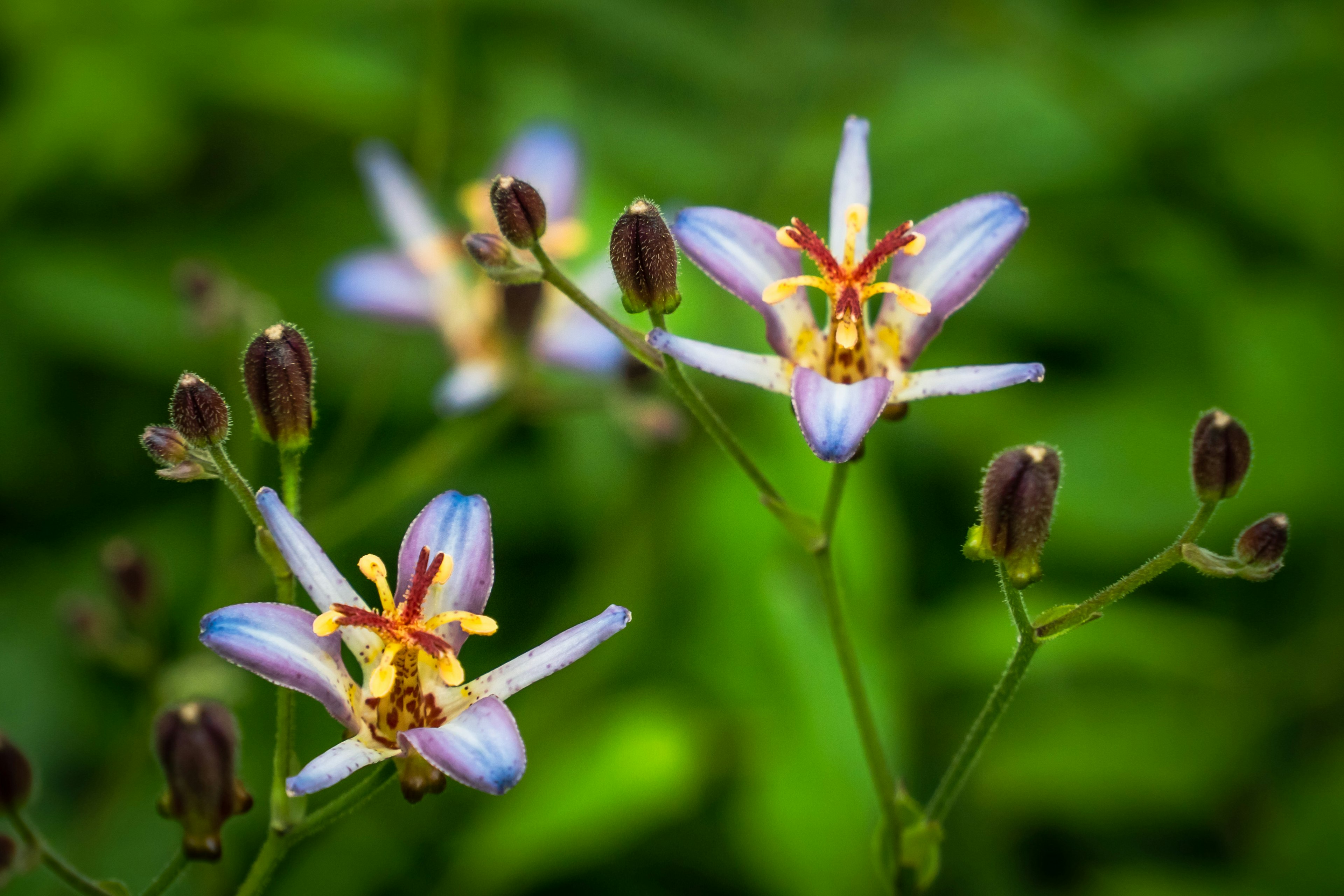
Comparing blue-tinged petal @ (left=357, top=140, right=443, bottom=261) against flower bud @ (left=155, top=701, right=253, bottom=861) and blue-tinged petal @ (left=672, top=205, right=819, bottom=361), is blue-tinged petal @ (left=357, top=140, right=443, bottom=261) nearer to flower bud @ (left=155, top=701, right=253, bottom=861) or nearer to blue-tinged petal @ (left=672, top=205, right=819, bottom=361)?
blue-tinged petal @ (left=672, top=205, right=819, bottom=361)

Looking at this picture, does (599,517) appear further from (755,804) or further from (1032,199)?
(1032,199)

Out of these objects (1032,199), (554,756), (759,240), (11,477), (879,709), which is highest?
(759,240)

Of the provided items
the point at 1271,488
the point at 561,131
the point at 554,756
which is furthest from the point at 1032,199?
the point at 554,756

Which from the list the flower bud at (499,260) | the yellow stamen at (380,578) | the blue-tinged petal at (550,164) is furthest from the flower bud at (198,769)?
the blue-tinged petal at (550,164)

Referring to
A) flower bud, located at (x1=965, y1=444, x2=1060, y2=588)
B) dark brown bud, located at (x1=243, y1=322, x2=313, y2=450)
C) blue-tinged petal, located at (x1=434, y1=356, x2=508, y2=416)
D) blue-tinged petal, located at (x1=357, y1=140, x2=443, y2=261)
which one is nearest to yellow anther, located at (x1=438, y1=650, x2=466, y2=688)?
dark brown bud, located at (x1=243, y1=322, x2=313, y2=450)

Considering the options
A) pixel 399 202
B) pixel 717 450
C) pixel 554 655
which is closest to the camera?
pixel 554 655

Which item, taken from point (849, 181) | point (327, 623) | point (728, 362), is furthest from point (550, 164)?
point (327, 623)

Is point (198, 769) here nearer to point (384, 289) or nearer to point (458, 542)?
point (458, 542)
